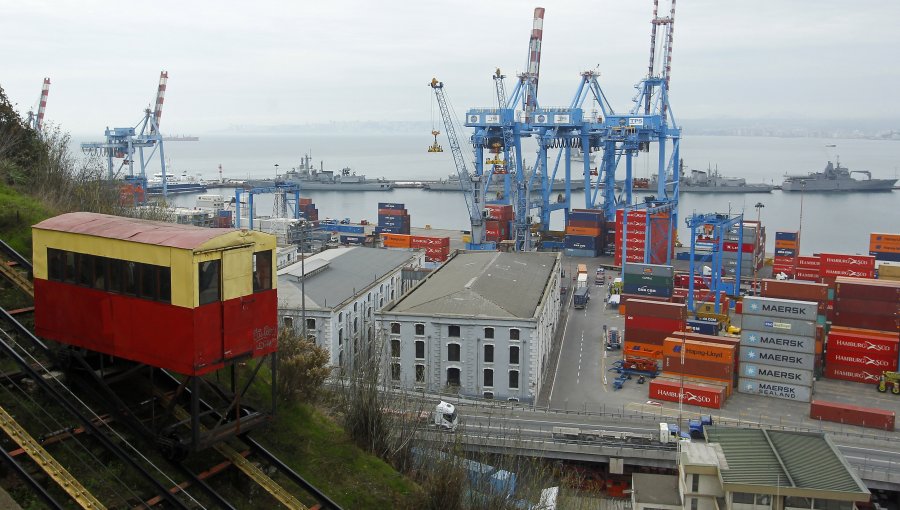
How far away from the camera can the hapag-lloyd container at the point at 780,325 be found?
1773 centimetres

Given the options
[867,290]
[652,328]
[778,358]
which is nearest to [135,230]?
[652,328]

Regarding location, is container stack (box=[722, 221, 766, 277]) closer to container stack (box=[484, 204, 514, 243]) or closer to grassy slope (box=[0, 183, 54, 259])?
container stack (box=[484, 204, 514, 243])

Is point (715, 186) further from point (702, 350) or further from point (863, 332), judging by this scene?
point (702, 350)

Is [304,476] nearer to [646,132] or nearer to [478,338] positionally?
[478,338]

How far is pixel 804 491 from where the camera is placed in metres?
10.5

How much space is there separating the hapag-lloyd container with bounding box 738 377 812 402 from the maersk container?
678cm

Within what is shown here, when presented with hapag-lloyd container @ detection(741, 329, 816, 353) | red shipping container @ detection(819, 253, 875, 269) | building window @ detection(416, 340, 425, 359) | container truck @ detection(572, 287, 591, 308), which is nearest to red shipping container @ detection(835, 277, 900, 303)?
hapag-lloyd container @ detection(741, 329, 816, 353)

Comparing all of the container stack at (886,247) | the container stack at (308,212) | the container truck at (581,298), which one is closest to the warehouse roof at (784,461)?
the container truck at (581,298)

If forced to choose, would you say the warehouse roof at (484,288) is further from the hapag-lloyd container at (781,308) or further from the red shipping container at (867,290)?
the red shipping container at (867,290)

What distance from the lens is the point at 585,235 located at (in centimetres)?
3819

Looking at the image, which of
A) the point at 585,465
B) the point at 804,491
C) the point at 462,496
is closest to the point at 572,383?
the point at 585,465

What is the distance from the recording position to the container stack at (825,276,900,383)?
19094 millimetres

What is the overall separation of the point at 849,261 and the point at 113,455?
28.9m

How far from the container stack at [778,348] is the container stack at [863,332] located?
2188 millimetres
